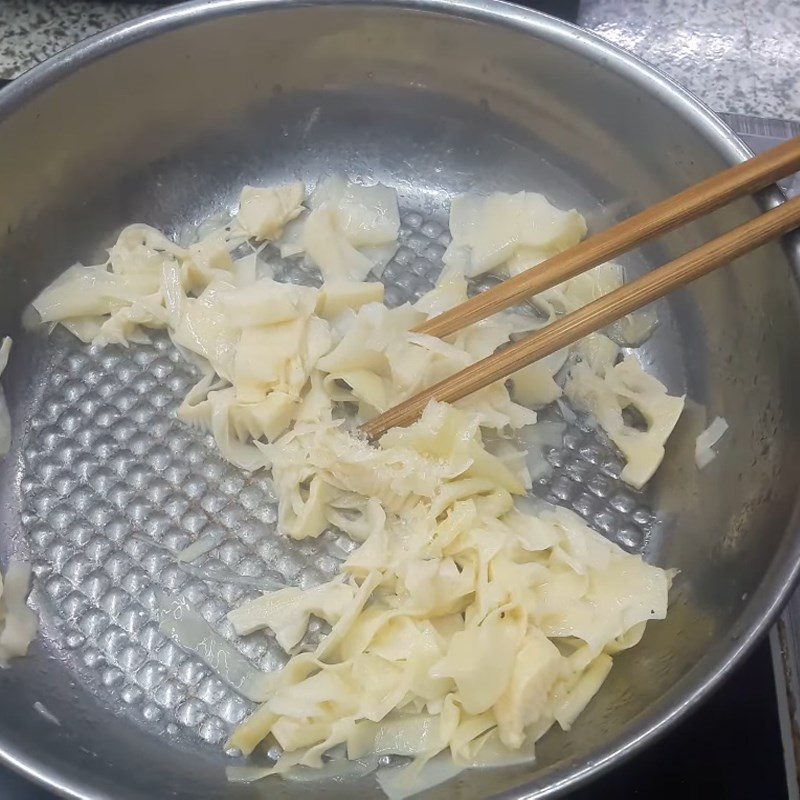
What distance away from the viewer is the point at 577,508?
1.33 m

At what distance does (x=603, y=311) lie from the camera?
1187 millimetres

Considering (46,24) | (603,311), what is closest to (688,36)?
(603,311)

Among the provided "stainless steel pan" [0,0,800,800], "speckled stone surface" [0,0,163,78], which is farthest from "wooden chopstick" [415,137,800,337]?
"speckled stone surface" [0,0,163,78]

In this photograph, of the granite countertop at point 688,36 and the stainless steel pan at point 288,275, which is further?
the granite countertop at point 688,36

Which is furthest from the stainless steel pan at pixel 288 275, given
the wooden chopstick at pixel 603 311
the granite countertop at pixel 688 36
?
the granite countertop at pixel 688 36

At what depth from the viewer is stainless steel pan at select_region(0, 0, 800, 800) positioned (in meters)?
1.12

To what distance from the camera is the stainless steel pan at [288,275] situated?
1.12m

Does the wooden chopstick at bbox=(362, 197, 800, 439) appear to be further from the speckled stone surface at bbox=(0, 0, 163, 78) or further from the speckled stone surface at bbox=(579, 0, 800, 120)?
the speckled stone surface at bbox=(0, 0, 163, 78)

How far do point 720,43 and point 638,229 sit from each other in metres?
0.81

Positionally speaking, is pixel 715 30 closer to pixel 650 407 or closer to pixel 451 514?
pixel 650 407

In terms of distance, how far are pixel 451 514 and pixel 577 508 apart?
243 mm

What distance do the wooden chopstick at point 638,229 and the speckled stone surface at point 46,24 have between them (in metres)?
1.01

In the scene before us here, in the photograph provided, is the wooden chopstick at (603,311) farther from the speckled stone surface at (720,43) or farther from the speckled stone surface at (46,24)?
the speckled stone surface at (46,24)

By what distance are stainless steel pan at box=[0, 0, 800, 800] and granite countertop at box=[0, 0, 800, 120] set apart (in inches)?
14.4
